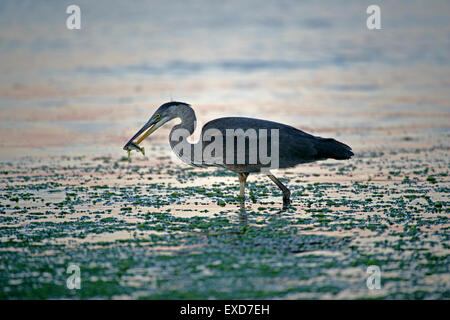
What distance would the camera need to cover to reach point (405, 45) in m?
24.2

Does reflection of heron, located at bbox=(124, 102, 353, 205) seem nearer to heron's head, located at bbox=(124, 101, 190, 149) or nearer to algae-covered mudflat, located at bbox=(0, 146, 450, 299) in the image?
algae-covered mudflat, located at bbox=(0, 146, 450, 299)

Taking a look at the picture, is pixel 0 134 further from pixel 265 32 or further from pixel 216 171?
pixel 265 32

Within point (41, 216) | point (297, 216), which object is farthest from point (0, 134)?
point (297, 216)

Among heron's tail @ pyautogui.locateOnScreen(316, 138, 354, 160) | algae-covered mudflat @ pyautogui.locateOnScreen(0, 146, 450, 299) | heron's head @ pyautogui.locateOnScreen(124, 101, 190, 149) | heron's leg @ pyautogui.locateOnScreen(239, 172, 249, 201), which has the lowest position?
algae-covered mudflat @ pyautogui.locateOnScreen(0, 146, 450, 299)

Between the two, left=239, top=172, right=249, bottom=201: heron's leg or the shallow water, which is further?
left=239, top=172, right=249, bottom=201: heron's leg

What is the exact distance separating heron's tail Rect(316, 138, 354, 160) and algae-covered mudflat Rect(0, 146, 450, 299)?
0.55 metres

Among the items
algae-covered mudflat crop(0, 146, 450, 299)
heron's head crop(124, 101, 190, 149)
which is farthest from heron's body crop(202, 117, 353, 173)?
heron's head crop(124, 101, 190, 149)

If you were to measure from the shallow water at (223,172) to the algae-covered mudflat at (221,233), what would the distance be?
1.0 inches

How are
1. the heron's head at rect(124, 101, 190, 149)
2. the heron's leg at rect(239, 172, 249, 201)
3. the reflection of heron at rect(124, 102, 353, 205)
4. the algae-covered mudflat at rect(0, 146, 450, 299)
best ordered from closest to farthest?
the algae-covered mudflat at rect(0, 146, 450, 299) < the reflection of heron at rect(124, 102, 353, 205) < the heron's leg at rect(239, 172, 249, 201) < the heron's head at rect(124, 101, 190, 149)

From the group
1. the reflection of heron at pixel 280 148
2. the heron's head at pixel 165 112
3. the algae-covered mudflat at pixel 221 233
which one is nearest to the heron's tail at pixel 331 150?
the reflection of heron at pixel 280 148

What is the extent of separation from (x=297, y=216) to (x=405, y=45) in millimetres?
17736

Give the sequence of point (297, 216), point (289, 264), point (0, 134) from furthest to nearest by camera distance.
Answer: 1. point (0, 134)
2. point (297, 216)
3. point (289, 264)

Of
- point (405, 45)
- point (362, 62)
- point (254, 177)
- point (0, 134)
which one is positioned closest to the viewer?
point (254, 177)

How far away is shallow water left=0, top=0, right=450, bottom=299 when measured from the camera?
601 centimetres
